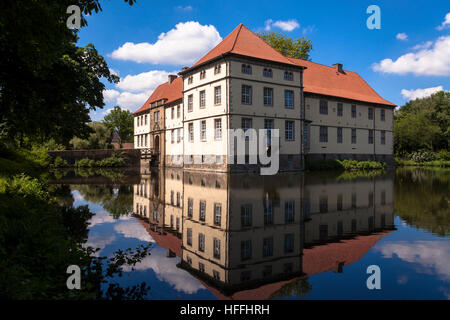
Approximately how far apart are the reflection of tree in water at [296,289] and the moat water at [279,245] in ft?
0.04

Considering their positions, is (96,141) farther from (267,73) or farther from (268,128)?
(267,73)

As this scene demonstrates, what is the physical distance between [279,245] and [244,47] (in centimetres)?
2619

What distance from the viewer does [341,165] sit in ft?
119

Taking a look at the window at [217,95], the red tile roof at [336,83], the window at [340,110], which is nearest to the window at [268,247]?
the window at [217,95]

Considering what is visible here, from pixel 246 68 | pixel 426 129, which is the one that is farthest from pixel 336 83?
pixel 426 129

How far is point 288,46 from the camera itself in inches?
1914

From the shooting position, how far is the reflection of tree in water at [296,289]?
406cm

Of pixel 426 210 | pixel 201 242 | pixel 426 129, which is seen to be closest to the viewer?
pixel 201 242

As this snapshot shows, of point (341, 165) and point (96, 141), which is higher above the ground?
point (96, 141)

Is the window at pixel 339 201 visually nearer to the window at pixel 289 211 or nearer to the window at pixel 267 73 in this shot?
the window at pixel 289 211

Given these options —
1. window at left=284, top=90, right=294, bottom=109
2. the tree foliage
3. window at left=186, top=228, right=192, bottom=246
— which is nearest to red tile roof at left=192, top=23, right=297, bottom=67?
window at left=284, top=90, right=294, bottom=109

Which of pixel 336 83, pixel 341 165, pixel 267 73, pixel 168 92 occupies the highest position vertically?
pixel 168 92

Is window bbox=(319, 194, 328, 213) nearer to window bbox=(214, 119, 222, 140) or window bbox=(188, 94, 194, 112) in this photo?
window bbox=(214, 119, 222, 140)
